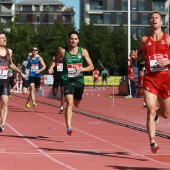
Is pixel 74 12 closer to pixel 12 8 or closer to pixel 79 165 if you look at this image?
pixel 12 8

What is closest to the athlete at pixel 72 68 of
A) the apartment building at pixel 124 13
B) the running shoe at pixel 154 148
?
the running shoe at pixel 154 148

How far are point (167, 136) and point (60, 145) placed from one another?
2553 mm

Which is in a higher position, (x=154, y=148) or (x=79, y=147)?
(x=154, y=148)

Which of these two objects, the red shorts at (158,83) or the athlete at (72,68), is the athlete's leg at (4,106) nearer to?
the athlete at (72,68)

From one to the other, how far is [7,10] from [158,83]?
14154 centimetres

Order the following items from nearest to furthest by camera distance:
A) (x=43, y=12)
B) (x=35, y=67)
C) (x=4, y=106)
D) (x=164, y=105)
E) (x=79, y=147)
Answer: (x=164, y=105), (x=79, y=147), (x=4, y=106), (x=35, y=67), (x=43, y=12)

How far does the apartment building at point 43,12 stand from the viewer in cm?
15562

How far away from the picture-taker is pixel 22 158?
10.4 meters

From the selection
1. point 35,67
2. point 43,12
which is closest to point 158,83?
point 35,67

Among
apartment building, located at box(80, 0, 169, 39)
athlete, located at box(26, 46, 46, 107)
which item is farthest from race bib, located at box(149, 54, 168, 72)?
apartment building, located at box(80, 0, 169, 39)

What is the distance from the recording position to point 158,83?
35.5ft

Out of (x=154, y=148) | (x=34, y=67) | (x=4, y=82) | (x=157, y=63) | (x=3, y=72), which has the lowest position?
(x=154, y=148)

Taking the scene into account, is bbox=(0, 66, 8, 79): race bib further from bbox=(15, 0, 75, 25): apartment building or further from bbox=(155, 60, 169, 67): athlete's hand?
bbox=(15, 0, 75, 25): apartment building

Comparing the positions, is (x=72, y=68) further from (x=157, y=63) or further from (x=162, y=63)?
(x=162, y=63)
